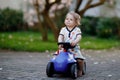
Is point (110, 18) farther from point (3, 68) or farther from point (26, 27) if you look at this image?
point (3, 68)

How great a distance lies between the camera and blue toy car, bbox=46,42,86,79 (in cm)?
793

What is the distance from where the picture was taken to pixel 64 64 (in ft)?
26.0

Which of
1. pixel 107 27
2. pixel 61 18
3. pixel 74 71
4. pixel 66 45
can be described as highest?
pixel 61 18

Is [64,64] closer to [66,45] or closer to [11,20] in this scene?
[66,45]

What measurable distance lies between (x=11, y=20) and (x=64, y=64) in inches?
682

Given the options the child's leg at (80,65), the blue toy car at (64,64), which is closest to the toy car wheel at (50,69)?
the blue toy car at (64,64)

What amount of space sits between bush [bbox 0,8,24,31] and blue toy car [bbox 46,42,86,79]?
16.1 m

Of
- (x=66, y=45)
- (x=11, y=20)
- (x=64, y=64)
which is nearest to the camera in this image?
(x=64, y=64)

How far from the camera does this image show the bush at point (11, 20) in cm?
2435

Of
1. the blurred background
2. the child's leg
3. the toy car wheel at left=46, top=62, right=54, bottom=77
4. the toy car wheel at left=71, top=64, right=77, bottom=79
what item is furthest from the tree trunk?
the toy car wheel at left=71, top=64, right=77, bottom=79

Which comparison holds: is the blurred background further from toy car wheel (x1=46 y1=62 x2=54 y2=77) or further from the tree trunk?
toy car wheel (x1=46 y1=62 x2=54 y2=77)

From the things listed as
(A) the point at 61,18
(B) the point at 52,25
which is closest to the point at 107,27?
(A) the point at 61,18

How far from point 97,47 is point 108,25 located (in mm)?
7294

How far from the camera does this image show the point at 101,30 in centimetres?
2353
